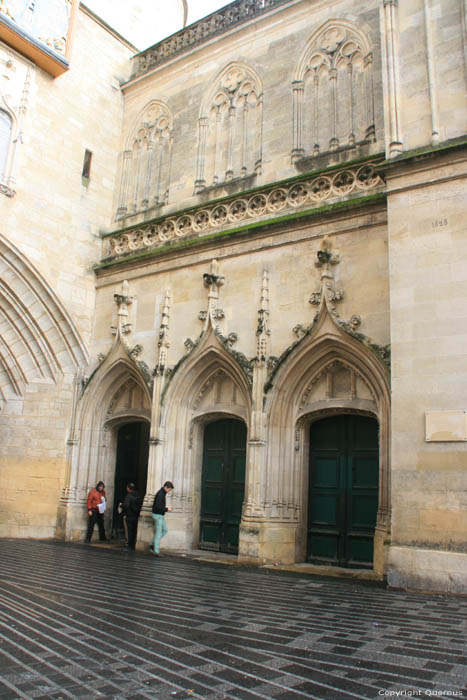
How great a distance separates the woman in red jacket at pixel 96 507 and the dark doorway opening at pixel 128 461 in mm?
783

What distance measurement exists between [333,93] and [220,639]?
9.63m

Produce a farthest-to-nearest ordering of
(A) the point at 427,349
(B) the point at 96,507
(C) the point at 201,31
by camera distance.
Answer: (C) the point at 201,31, (B) the point at 96,507, (A) the point at 427,349

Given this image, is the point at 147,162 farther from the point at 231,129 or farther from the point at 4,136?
the point at 4,136

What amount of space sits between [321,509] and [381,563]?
5.99ft

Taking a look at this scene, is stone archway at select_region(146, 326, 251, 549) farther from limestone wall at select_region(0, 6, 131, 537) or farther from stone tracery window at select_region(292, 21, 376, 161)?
stone tracery window at select_region(292, 21, 376, 161)

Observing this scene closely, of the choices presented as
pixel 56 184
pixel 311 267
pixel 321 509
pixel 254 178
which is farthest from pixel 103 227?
pixel 321 509

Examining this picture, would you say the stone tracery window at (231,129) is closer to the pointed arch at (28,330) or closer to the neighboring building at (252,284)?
the neighboring building at (252,284)

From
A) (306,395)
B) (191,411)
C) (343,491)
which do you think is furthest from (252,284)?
(343,491)

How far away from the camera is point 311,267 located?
9.91 m

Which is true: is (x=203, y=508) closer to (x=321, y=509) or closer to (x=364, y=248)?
(x=321, y=509)

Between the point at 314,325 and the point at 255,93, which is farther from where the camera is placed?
the point at 255,93

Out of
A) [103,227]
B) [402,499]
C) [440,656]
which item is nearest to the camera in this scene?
[440,656]

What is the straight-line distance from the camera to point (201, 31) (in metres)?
13.5

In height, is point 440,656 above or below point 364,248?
below
